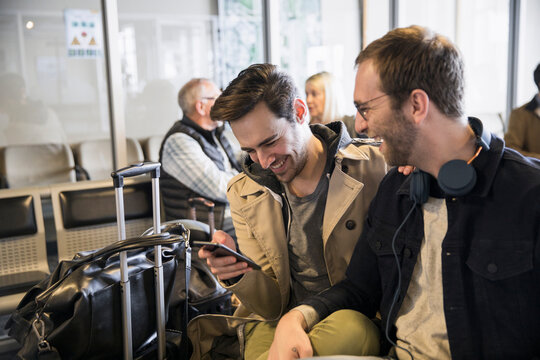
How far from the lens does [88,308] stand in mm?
1584

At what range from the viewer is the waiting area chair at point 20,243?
9.14 ft

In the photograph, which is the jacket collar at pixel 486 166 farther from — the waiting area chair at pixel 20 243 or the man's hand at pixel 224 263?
the waiting area chair at pixel 20 243

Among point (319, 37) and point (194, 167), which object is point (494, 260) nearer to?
point (194, 167)

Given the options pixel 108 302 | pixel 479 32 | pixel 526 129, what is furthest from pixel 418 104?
pixel 479 32

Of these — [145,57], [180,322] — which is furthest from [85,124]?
[180,322]

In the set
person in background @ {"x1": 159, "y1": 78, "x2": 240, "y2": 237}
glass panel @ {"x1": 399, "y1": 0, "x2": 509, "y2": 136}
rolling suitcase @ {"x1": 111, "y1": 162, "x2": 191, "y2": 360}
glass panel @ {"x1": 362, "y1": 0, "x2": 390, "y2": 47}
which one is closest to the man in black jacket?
rolling suitcase @ {"x1": 111, "y1": 162, "x2": 191, "y2": 360}

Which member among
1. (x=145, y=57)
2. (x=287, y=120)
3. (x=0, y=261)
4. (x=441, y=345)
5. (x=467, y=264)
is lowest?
(x=0, y=261)

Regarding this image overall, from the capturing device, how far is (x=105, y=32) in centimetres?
453

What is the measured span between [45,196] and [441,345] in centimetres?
245

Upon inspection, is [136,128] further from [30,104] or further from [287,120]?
[287,120]

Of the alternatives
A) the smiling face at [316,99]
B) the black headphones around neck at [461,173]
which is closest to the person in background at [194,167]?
the smiling face at [316,99]

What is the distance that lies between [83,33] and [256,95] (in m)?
3.92

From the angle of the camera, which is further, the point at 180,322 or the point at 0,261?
the point at 0,261

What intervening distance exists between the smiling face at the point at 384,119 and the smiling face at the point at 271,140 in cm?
44
